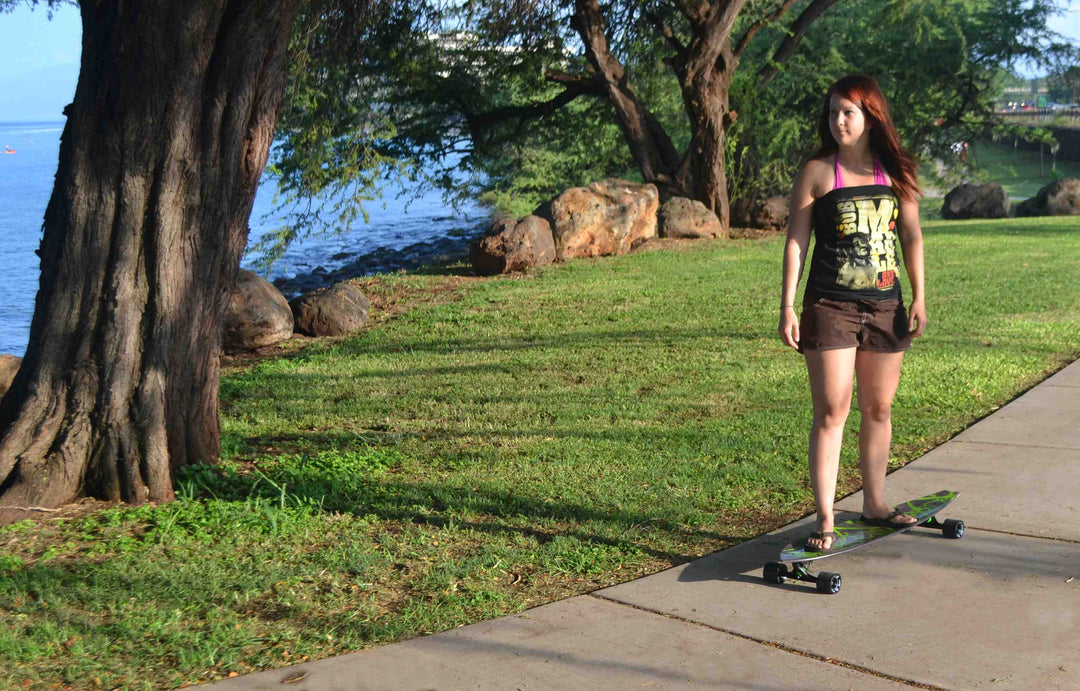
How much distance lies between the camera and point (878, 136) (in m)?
4.42

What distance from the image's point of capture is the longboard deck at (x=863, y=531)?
4.40m

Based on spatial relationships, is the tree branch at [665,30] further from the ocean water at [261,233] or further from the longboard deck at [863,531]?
the longboard deck at [863,531]

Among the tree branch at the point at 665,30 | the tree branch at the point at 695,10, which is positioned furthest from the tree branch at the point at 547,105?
the tree branch at the point at 695,10

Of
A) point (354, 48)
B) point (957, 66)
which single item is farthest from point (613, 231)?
point (957, 66)

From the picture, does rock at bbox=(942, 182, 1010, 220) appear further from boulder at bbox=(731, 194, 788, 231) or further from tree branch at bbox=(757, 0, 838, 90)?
tree branch at bbox=(757, 0, 838, 90)

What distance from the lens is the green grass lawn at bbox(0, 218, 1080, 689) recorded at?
4191 millimetres

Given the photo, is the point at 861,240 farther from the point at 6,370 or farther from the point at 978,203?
the point at 978,203

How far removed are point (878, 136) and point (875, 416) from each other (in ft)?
3.91

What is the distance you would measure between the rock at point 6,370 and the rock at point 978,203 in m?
21.3

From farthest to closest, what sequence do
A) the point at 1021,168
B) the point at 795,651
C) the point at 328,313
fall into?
the point at 1021,168
the point at 328,313
the point at 795,651

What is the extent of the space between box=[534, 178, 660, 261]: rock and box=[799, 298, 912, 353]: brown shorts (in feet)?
38.5

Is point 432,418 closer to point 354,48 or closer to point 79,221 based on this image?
point 79,221

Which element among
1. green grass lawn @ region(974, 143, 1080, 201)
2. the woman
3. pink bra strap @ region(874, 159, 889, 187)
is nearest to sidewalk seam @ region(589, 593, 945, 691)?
the woman

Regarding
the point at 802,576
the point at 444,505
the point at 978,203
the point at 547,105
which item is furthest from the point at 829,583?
the point at 978,203
